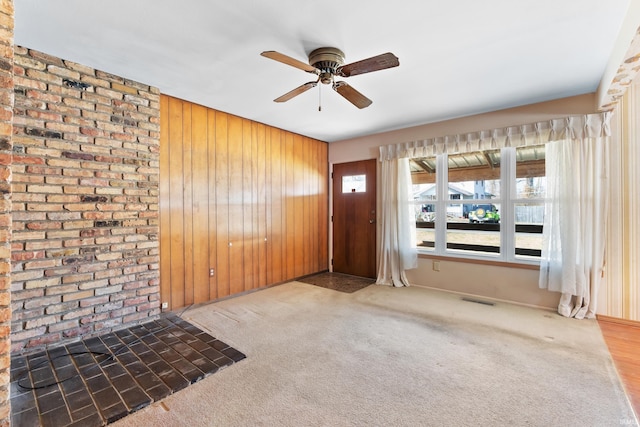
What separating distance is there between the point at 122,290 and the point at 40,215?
0.94 metres

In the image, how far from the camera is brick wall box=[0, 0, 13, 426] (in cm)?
118

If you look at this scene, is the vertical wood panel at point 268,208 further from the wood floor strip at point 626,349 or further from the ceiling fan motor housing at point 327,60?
the wood floor strip at point 626,349

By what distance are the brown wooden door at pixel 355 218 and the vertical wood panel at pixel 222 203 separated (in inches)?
85.7

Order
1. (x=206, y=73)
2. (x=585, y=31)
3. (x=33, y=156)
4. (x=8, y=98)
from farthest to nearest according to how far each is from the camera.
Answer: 1. (x=206, y=73)
2. (x=33, y=156)
3. (x=585, y=31)
4. (x=8, y=98)

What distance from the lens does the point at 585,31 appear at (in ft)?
6.60

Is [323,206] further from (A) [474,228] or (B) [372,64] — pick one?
(B) [372,64]

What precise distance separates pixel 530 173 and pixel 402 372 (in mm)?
2985

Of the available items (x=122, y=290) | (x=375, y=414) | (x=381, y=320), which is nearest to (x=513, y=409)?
(x=375, y=414)

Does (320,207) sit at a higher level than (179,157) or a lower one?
lower

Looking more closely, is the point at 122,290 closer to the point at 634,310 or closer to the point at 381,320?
the point at 381,320

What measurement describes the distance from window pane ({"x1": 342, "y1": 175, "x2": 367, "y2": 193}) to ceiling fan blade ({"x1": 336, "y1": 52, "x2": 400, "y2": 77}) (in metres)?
2.87

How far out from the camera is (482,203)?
153 inches

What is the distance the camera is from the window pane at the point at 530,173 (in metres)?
3.46

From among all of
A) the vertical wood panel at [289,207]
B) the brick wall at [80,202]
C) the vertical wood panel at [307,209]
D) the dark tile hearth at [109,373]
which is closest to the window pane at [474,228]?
the vertical wood panel at [307,209]
